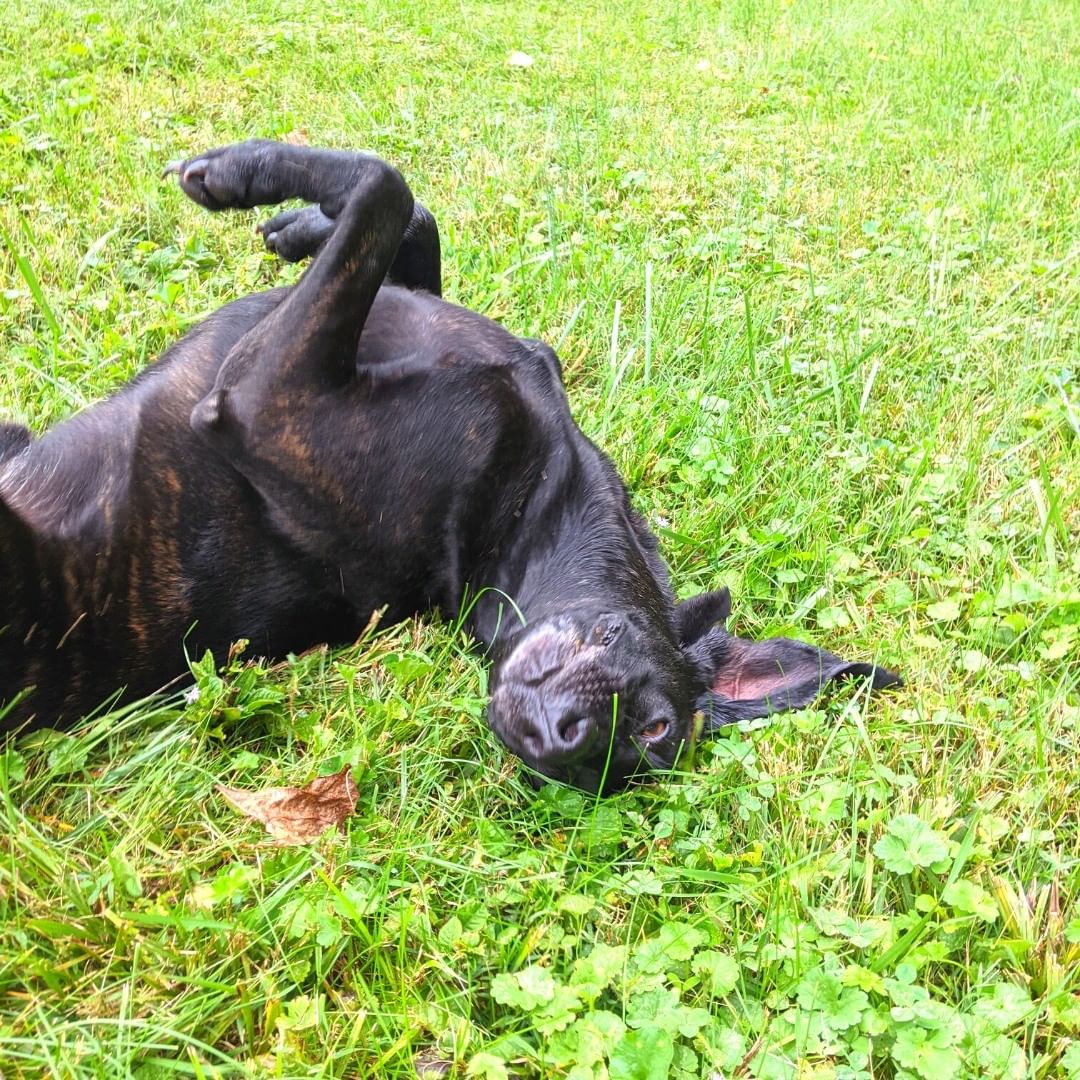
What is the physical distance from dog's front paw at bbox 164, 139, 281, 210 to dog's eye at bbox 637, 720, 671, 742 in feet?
6.93

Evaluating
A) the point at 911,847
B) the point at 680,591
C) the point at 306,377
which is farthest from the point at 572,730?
the point at 306,377

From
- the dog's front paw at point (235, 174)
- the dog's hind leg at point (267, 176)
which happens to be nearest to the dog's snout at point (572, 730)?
the dog's hind leg at point (267, 176)

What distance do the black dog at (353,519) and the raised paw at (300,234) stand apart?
1.68 feet

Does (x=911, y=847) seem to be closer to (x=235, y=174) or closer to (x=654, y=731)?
(x=654, y=731)

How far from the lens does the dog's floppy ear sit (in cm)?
292

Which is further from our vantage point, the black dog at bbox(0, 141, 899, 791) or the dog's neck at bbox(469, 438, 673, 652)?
the dog's neck at bbox(469, 438, 673, 652)

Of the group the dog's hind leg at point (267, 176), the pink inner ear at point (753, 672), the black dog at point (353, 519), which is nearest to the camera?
the black dog at point (353, 519)

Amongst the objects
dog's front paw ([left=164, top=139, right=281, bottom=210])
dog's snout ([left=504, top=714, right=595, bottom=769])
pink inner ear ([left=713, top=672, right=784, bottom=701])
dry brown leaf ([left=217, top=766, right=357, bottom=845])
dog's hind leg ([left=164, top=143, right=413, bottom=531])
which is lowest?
pink inner ear ([left=713, top=672, right=784, bottom=701])

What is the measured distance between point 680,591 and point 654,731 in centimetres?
81

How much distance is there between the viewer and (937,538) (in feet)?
11.9

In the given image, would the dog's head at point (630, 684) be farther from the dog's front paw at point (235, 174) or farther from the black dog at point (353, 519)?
the dog's front paw at point (235, 174)

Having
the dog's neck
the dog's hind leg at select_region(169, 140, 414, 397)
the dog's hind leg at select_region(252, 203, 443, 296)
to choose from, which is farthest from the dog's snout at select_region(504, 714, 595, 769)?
the dog's hind leg at select_region(252, 203, 443, 296)

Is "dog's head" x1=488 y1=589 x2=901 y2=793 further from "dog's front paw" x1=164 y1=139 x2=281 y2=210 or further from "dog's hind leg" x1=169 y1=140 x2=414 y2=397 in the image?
"dog's front paw" x1=164 y1=139 x2=281 y2=210

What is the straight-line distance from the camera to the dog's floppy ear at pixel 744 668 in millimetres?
2918
